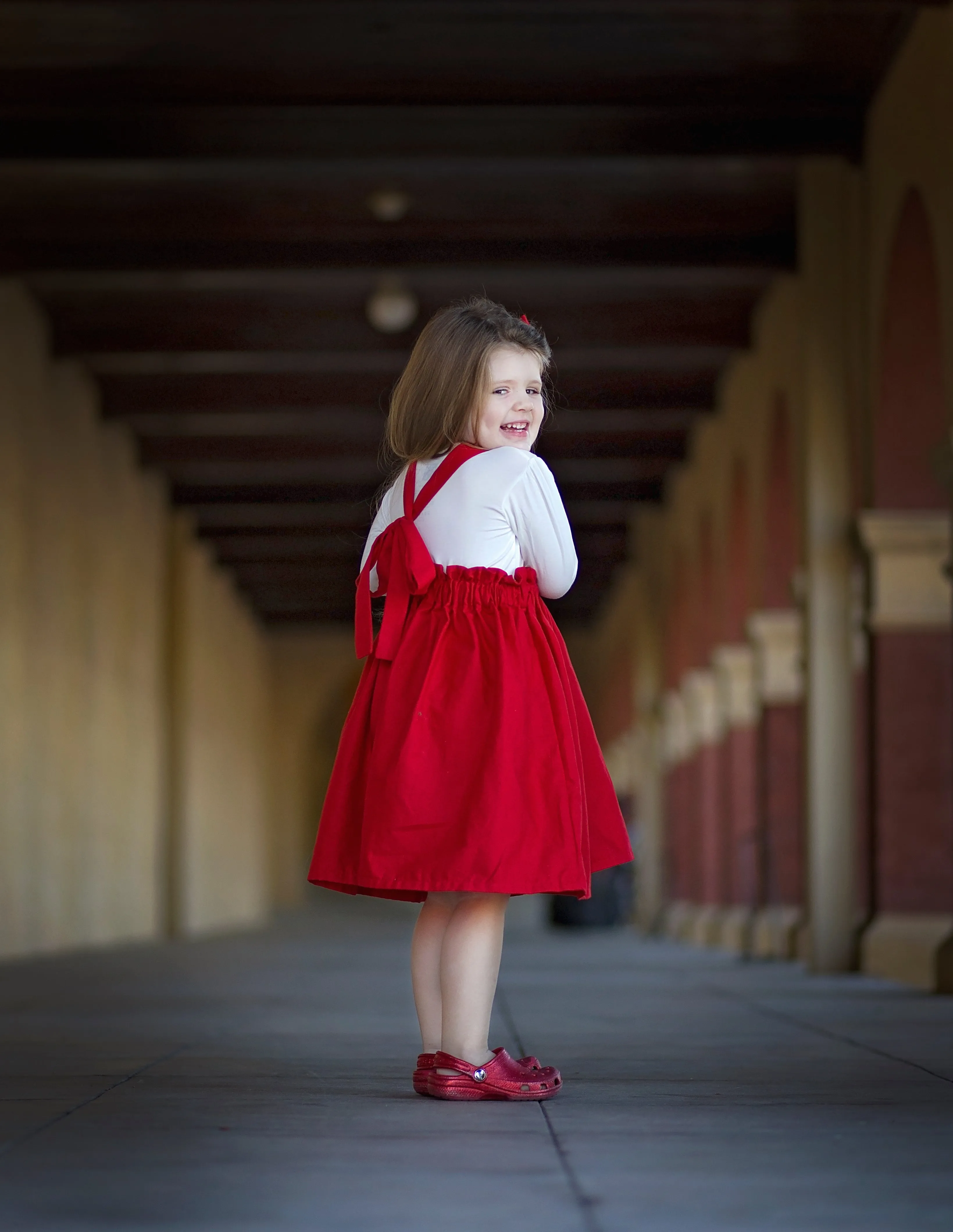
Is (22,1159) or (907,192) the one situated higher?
(907,192)

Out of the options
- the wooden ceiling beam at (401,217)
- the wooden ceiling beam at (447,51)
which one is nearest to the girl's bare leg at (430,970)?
the wooden ceiling beam at (447,51)

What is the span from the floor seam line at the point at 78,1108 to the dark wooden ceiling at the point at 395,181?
1.88m

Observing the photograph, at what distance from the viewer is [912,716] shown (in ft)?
32.0

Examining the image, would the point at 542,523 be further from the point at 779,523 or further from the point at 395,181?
the point at 779,523

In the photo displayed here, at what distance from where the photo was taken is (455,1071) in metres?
3.49

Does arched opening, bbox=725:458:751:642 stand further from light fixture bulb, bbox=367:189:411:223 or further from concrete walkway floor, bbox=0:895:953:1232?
concrete walkway floor, bbox=0:895:953:1232

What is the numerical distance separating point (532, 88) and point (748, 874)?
7887mm

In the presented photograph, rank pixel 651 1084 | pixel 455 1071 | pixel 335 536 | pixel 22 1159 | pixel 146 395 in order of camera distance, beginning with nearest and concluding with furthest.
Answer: pixel 22 1159, pixel 455 1071, pixel 651 1084, pixel 146 395, pixel 335 536

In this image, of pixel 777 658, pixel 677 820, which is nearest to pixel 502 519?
pixel 777 658

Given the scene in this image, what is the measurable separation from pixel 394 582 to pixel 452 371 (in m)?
0.45

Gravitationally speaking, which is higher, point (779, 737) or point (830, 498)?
point (830, 498)

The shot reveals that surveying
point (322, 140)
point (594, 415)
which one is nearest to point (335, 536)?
point (594, 415)

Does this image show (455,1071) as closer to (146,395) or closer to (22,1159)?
(22,1159)

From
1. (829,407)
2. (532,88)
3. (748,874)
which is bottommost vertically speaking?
(748,874)
